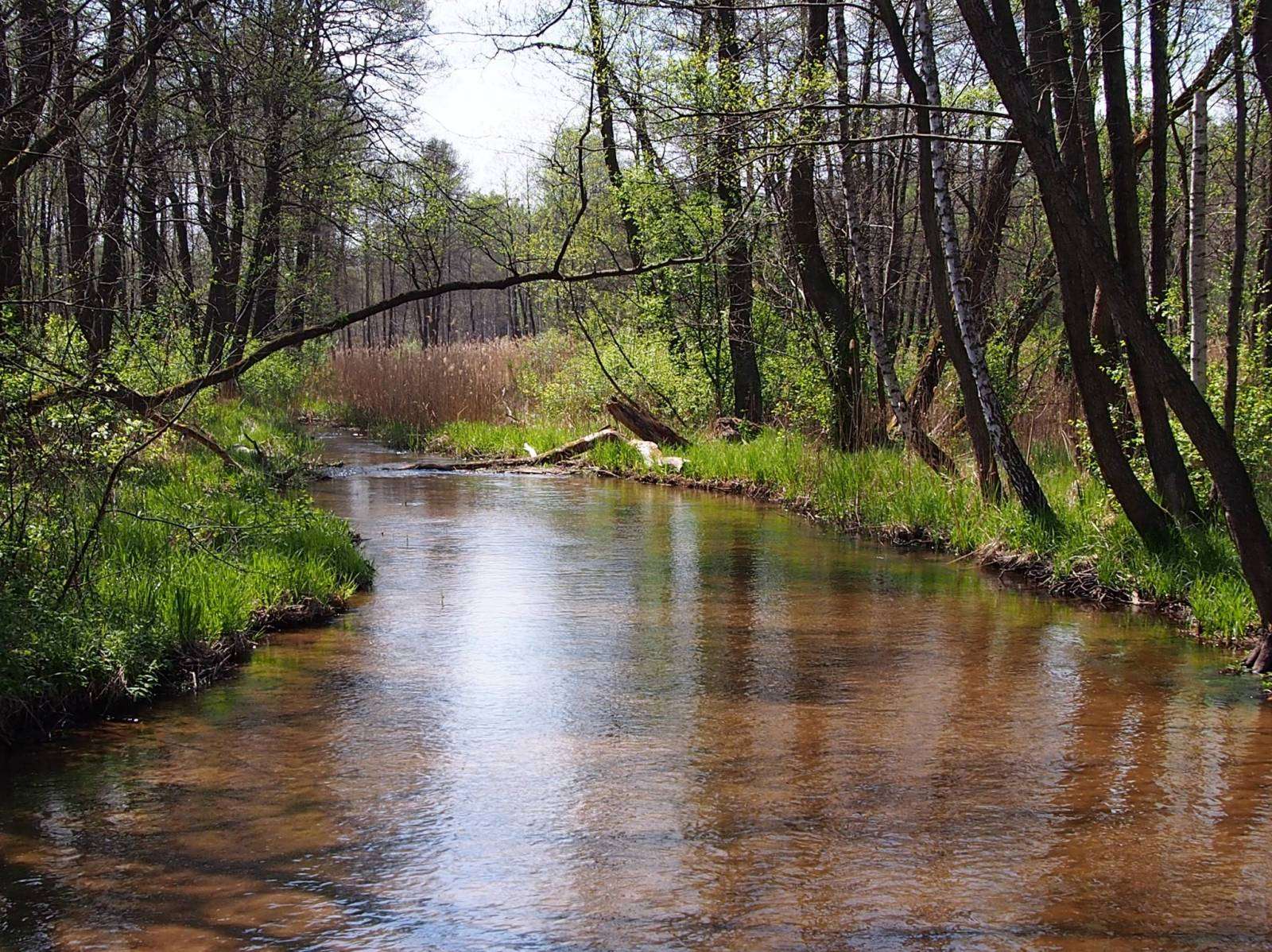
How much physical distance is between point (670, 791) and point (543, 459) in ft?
39.3

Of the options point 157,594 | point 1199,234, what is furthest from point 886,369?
point 157,594

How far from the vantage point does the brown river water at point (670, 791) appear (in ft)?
11.3

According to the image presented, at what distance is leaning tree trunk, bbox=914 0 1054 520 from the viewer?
8438mm

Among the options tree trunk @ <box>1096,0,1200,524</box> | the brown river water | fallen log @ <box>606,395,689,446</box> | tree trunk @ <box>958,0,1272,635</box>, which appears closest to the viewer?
the brown river water

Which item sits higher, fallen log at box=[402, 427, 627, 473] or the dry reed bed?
the dry reed bed

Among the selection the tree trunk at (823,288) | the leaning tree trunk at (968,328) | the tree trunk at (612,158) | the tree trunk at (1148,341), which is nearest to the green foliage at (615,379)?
the tree trunk at (612,158)

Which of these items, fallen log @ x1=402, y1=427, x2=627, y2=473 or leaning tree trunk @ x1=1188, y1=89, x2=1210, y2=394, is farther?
fallen log @ x1=402, y1=427, x2=627, y2=473

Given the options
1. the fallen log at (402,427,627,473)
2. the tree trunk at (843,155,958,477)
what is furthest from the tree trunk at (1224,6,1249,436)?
the fallen log at (402,427,627,473)

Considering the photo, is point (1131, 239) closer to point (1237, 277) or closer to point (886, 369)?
point (1237, 277)

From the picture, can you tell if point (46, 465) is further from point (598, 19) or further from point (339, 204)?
point (598, 19)

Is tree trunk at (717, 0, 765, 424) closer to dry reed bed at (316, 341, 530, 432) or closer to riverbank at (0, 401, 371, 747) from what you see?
dry reed bed at (316, 341, 530, 432)

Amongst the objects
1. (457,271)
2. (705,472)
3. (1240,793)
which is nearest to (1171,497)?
(1240,793)

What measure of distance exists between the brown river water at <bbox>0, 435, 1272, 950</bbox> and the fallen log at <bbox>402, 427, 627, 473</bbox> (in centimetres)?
824

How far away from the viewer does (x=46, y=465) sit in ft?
16.8
